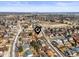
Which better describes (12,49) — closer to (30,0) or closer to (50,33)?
(50,33)

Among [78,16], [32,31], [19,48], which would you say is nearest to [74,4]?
[78,16]

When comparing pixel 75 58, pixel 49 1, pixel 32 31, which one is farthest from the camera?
pixel 49 1

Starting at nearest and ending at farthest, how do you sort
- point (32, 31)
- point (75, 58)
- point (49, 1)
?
point (75, 58), point (32, 31), point (49, 1)

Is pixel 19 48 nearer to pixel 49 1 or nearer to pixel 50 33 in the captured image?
pixel 50 33

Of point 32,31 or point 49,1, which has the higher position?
point 49,1

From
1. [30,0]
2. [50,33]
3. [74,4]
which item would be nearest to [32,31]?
[50,33]

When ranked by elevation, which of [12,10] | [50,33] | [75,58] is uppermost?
[12,10]

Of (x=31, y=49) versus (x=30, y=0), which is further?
(x=30, y=0)
